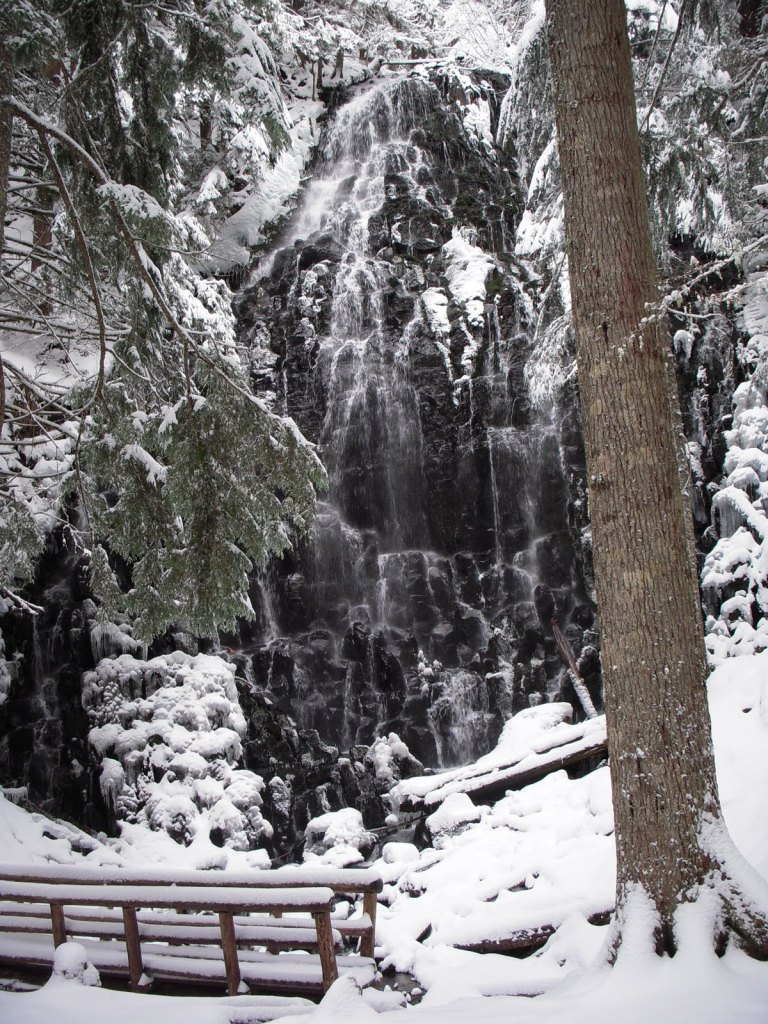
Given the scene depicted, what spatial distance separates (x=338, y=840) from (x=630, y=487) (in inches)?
261

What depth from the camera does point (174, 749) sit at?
8.91 m

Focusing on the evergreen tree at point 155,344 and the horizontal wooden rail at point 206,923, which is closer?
Result: the horizontal wooden rail at point 206,923

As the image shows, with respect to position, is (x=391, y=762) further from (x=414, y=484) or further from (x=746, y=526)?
(x=746, y=526)

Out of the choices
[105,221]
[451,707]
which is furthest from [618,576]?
[451,707]

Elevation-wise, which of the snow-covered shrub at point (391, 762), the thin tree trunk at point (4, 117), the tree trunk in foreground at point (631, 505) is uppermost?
the thin tree trunk at point (4, 117)

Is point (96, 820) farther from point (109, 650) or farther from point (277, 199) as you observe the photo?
point (277, 199)

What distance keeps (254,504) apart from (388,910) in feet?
11.4

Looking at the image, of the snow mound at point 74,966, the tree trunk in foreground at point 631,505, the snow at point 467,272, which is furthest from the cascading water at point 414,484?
the tree trunk in foreground at point 631,505

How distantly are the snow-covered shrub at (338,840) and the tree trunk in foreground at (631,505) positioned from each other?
5.23m

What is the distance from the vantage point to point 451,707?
13.4 metres

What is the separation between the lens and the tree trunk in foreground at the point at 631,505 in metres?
3.46

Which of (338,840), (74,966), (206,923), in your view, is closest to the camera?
(74,966)

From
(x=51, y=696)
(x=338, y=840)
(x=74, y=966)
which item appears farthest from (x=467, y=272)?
(x=74, y=966)

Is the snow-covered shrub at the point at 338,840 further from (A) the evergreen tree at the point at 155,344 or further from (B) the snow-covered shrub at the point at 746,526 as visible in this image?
(B) the snow-covered shrub at the point at 746,526
